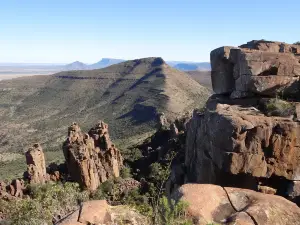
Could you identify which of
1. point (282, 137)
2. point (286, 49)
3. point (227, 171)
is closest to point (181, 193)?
point (227, 171)

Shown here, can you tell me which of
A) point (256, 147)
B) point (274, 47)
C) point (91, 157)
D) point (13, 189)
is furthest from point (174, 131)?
point (256, 147)

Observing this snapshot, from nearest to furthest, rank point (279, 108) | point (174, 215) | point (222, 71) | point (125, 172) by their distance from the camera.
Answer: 1. point (174, 215)
2. point (279, 108)
3. point (222, 71)
4. point (125, 172)

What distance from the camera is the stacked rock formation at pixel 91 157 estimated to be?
55.7 meters

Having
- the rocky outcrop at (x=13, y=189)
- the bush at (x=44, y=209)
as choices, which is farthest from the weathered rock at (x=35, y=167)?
the bush at (x=44, y=209)

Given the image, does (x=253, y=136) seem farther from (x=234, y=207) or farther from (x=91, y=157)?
(x=91, y=157)

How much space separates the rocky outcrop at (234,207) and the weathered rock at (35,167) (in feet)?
139

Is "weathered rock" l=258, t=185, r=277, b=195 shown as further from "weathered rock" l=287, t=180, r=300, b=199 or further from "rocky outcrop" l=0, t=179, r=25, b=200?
"rocky outcrop" l=0, t=179, r=25, b=200

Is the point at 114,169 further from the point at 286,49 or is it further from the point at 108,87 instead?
the point at 108,87

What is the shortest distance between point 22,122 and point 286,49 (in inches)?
5239

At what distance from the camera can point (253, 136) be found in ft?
77.0

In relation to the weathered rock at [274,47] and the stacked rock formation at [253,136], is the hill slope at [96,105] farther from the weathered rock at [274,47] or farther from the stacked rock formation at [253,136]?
the stacked rock formation at [253,136]

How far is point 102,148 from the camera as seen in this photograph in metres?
63.5

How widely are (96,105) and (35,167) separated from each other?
10663 centimetres

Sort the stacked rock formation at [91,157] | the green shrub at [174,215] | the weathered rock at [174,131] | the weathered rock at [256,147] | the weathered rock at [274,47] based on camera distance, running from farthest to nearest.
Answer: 1. the weathered rock at [174,131]
2. the stacked rock formation at [91,157]
3. the weathered rock at [274,47]
4. the weathered rock at [256,147]
5. the green shrub at [174,215]
